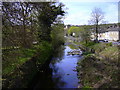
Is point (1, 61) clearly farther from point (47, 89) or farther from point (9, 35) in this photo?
point (47, 89)

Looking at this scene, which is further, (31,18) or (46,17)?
(46,17)

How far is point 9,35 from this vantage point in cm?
668

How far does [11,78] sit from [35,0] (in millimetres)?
10152

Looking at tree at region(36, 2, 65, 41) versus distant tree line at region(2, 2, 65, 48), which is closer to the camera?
distant tree line at region(2, 2, 65, 48)

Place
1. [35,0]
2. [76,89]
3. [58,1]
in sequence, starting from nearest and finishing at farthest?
1. [76,89]
2. [35,0]
3. [58,1]

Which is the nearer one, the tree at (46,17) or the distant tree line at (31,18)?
the distant tree line at (31,18)

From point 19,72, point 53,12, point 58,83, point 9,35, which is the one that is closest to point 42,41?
point 53,12

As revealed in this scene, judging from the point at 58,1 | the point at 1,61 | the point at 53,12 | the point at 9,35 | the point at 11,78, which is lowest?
the point at 11,78

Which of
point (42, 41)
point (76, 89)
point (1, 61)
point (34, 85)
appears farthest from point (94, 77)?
point (42, 41)

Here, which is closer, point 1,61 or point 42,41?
point 1,61

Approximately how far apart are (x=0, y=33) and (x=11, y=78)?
290cm

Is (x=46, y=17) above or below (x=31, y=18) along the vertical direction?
above

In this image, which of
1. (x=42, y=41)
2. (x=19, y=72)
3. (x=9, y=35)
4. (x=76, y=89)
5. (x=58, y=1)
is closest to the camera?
(x=9, y=35)

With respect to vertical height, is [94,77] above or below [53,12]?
below
